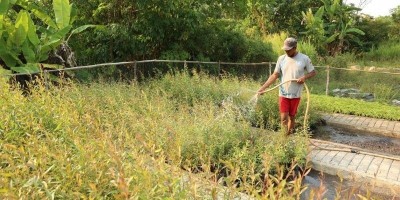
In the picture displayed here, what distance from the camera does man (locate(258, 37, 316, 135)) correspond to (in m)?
5.95

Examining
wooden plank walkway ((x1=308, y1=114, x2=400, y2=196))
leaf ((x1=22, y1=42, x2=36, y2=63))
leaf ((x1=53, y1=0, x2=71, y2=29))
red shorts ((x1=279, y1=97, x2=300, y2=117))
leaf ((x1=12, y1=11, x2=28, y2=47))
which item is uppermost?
leaf ((x1=53, y1=0, x2=71, y2=29))

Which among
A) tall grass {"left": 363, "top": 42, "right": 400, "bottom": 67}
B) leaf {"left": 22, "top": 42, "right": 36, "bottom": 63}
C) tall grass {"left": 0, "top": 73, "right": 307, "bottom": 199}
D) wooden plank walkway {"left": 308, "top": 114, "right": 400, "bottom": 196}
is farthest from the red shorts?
tall grass {"left": 363, "top": 42, "right": 400, "bottom": 67}

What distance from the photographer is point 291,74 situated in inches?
238

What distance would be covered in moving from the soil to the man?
1.90 metres

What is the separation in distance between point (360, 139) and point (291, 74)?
2808 millimetres

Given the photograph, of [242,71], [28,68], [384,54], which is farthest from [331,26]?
[28,68]

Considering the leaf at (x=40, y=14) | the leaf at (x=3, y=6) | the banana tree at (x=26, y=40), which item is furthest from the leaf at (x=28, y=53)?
the leaf at (x=40, y=14)

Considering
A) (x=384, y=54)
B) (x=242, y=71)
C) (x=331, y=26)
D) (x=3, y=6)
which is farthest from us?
(x=384, y=54)

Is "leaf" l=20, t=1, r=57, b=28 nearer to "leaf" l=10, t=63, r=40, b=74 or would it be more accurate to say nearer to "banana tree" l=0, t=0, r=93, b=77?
"banana tree" l=0, t=0, r=93, b=77

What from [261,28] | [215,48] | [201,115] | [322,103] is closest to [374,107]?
[322,103]

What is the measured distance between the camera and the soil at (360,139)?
7160 millimetres

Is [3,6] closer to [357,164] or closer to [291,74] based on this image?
[291,74]

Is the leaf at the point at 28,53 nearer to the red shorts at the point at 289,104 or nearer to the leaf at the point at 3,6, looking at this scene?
the leaf at the point at 3,6

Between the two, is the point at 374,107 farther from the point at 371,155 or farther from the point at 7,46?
the point at 7,46
